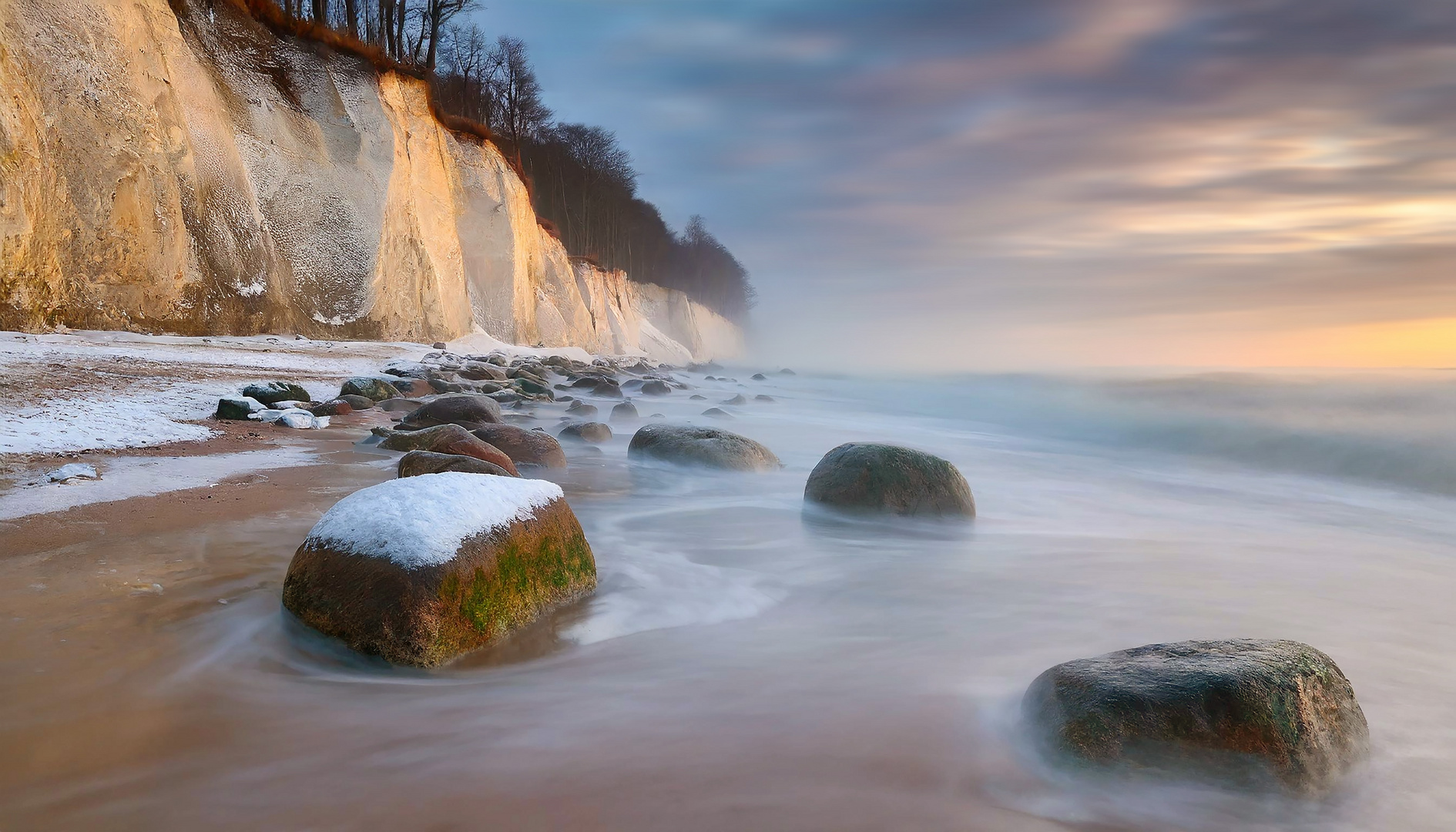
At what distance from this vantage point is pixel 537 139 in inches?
1545

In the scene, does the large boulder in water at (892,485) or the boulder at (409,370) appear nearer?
the large boulder in water at (892,485)

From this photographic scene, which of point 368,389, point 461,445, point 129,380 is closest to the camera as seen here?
point 461,445

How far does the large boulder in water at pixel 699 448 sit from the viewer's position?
625cm

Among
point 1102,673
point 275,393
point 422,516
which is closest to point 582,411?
point 275,393

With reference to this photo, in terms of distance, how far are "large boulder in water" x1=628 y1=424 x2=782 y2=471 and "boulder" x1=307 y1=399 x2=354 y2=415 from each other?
283 cm

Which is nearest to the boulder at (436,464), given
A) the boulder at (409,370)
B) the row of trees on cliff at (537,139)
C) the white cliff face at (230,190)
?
the boulder at (409,370)

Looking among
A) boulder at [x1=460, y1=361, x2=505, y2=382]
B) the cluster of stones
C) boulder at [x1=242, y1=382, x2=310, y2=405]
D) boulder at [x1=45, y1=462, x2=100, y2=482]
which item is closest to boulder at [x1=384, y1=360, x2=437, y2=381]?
boulder at [x1=460, y1=361, x2=505, y2=382]

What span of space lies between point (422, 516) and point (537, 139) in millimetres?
40430

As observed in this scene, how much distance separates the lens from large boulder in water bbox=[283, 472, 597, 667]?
224 cm

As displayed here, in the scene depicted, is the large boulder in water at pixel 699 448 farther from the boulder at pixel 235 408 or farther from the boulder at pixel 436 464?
the boulder at pixel 235 408

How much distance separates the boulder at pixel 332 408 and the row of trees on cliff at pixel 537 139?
15.3 m

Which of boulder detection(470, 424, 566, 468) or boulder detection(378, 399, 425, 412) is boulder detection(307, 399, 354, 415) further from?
boulder detection(470, 424, 566, 468)

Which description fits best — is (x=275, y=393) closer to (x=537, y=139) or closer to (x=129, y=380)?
(x=129, y=380)

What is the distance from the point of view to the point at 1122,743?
5.96ft
